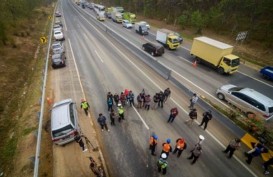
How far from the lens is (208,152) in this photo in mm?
13797

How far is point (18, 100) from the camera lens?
21.3m

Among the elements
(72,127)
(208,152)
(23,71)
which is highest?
(72,127)

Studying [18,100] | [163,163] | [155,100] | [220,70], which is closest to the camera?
[163,163]

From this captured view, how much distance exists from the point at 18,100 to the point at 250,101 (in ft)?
75.4

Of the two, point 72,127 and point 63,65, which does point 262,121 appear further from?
point 63,65

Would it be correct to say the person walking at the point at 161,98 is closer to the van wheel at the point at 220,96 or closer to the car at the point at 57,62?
the van wheel at the point at 220,96

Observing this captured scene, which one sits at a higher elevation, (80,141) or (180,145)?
(180,145)

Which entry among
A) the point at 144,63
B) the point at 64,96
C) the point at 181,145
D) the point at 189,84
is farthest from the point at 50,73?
the point at 181,145

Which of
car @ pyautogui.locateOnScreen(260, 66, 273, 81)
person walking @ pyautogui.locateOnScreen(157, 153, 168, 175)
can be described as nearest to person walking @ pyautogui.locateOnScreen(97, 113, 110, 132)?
person walking @ pyautogui.locateOnScreen(157, 153, 168, 175)

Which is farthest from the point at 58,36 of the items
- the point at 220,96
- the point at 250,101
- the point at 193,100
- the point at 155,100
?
the point at 250,101

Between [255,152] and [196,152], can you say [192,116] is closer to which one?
[196,152]

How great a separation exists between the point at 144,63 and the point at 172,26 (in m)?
27.5

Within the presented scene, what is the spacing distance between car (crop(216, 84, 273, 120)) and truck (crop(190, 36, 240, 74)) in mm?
5840

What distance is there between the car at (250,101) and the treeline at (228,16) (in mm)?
19081
